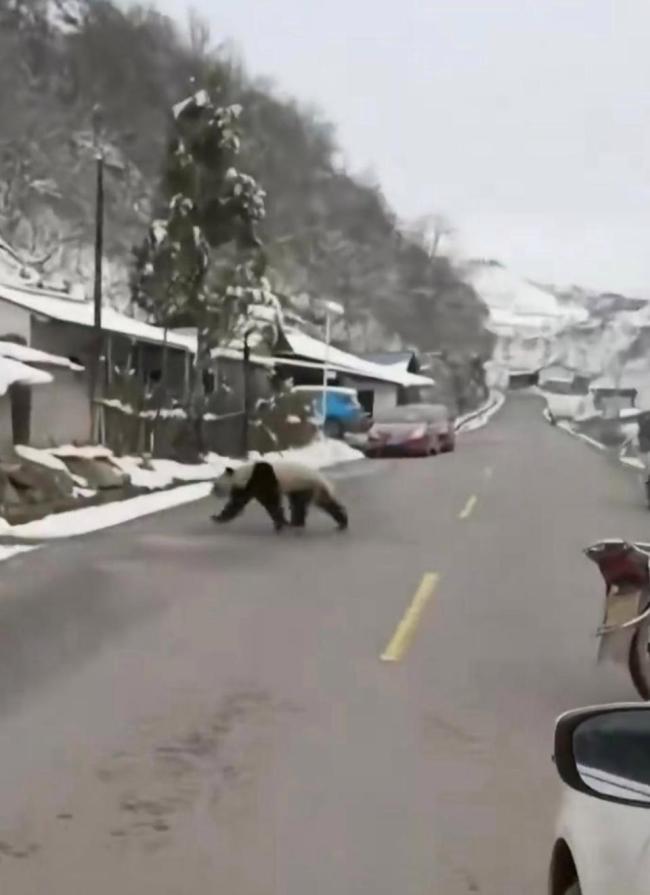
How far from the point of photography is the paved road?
6.07 metres

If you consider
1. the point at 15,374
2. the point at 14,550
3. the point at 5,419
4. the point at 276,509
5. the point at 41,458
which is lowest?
the point at 14,550

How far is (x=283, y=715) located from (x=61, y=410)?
97.1ft

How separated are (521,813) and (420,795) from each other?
0.51 meters

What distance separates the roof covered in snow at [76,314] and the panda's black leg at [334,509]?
18.1m

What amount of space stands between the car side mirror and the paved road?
2.09m

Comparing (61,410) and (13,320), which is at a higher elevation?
(13,320)

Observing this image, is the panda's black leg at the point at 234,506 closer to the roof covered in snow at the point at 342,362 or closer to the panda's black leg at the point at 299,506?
the panda's black leg at the point at 299,506

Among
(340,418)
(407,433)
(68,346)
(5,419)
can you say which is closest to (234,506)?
(5,419)

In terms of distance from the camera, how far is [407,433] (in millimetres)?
48906

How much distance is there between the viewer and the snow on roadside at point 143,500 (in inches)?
834

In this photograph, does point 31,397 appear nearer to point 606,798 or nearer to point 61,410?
point 61,410

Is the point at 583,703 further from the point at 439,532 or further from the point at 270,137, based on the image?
the point at 270,137

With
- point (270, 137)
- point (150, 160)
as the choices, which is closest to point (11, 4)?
point (150, 160)

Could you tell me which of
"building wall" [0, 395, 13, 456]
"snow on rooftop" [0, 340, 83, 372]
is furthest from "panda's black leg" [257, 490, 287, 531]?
"building wall" [0, 395, 13, 456]
